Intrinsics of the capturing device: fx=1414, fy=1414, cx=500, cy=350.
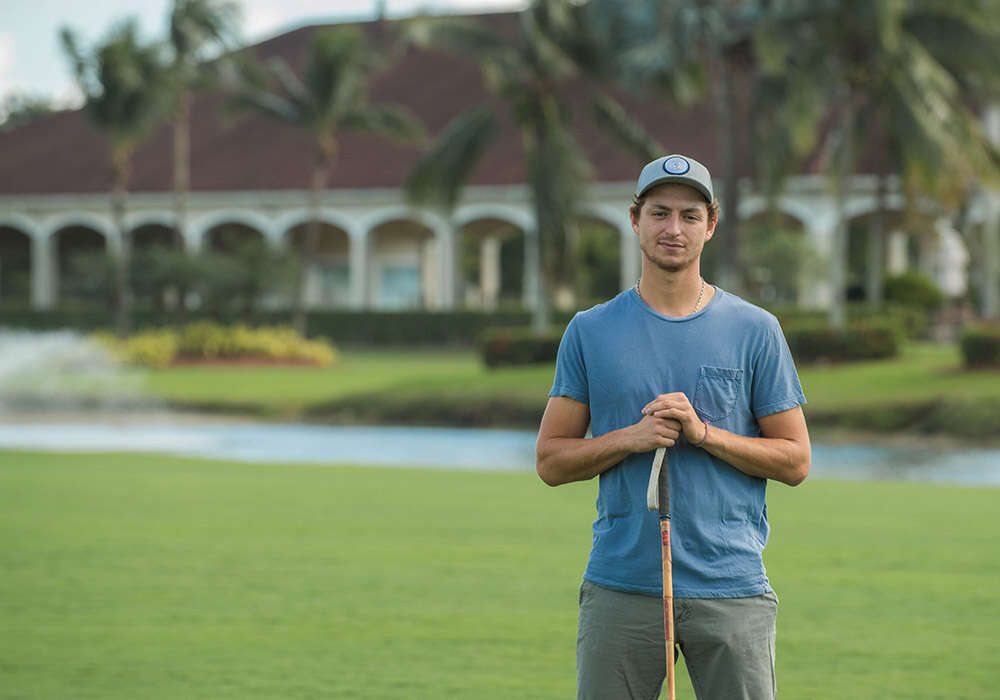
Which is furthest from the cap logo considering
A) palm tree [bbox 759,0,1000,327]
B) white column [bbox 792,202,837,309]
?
white column [bbox 792,202,837,309]

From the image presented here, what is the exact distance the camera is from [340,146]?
153 feet

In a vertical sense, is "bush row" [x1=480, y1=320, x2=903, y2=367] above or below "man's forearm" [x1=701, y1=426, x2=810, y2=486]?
above

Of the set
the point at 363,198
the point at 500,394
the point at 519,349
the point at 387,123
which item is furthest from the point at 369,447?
the point at 363,198

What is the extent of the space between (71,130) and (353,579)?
47.6 m

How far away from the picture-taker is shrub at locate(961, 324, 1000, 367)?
78.2 ft

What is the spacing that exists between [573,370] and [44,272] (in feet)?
155

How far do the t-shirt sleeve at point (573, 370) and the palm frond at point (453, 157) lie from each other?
26.8m

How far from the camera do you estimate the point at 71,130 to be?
172 feet

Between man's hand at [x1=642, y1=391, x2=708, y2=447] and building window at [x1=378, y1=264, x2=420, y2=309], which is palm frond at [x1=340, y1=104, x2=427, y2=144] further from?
man's hand at [x1=642, y1=391, x2=708, y2=447]

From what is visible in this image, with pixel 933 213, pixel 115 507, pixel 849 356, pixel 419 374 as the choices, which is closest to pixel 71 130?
pixel 419 374

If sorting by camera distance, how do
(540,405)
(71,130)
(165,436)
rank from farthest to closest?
(71,130)
(540,405)
(165,436)

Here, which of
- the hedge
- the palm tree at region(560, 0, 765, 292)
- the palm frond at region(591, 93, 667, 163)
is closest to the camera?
the palm tree at region(560, 0, 765, 292)

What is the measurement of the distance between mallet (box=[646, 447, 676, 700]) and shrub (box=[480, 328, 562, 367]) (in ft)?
83.6

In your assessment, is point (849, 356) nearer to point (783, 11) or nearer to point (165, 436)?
point (783, 11)
